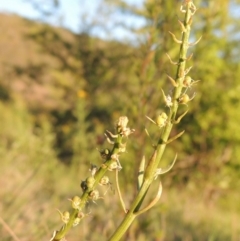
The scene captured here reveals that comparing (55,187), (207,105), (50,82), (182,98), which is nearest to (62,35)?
(50,82)

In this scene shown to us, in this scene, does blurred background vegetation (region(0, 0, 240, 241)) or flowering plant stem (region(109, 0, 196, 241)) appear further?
blurred background vegetation (region(0, 0, 240, 241))

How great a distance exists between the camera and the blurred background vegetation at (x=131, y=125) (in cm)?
253

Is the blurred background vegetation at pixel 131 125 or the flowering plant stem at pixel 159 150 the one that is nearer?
the flowering plant stem at pixel 159 150

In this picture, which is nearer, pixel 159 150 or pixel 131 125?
pixel 159 150

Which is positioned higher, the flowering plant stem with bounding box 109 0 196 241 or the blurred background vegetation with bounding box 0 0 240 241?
the flowering plant stem with bounding box 109 0 196 241

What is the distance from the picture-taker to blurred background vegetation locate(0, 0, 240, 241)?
2529mm

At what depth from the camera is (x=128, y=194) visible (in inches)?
113

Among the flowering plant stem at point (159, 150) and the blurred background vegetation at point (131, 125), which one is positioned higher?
the flowering plant stem at point (159, 150)

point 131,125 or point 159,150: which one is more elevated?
point 159,150

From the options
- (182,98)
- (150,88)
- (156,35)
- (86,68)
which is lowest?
(86,68)

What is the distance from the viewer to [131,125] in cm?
252

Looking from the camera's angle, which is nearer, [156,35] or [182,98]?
[182,98]

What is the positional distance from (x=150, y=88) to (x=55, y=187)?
3214 mm

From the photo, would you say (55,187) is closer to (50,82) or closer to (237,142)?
(237,142)
